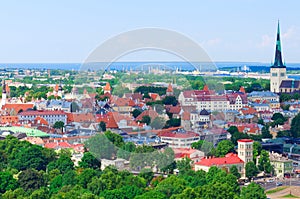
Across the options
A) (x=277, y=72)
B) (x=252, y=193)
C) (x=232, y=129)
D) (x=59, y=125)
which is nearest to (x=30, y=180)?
(x=252, y=193)

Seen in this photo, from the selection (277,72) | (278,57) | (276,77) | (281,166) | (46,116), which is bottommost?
(46,116)

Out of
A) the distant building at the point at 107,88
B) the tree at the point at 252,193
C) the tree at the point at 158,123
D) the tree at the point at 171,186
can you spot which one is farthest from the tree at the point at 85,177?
the distant building at the point at 107,88

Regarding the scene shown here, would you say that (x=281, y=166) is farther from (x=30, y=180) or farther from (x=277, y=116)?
(x=277, y=116)

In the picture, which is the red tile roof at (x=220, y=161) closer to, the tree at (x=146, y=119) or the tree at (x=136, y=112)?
the tree at (x=146, y=119)

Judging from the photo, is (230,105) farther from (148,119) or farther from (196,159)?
(196,159)

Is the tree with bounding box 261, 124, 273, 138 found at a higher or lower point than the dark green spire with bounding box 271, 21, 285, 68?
lower

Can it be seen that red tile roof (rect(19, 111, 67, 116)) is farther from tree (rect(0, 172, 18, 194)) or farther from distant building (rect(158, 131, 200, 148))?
tree (rect(0, 172, 18, 194))

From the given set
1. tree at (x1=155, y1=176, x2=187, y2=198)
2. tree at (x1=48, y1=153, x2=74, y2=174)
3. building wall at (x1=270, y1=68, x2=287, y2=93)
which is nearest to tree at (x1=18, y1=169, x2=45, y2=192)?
tree at (x1=48, y1=153, x2=74, y2=174)
